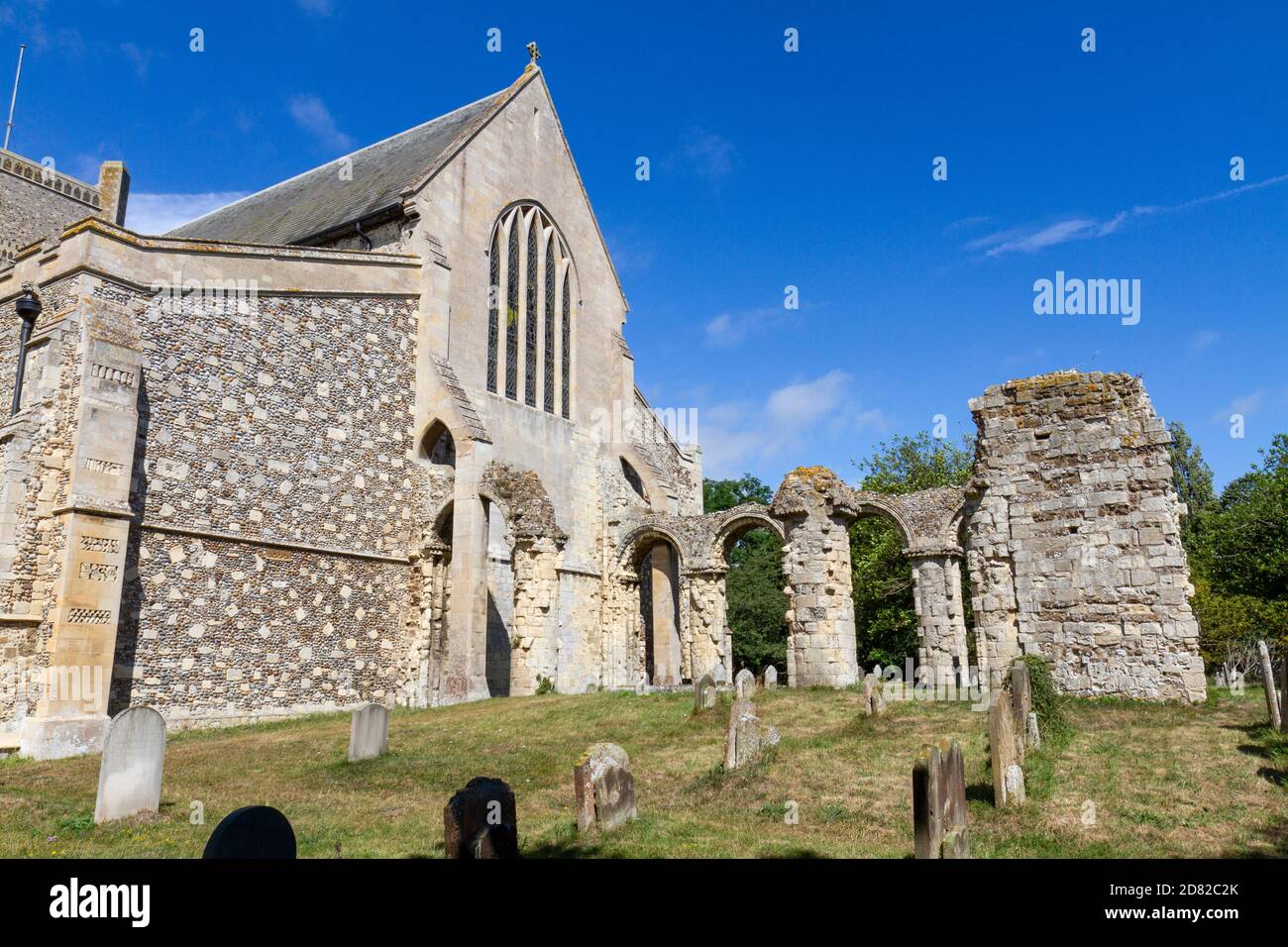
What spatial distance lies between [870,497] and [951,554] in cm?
269

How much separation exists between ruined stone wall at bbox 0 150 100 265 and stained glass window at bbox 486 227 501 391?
16628mm

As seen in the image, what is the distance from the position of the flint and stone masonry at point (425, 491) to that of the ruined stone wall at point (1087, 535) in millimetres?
37

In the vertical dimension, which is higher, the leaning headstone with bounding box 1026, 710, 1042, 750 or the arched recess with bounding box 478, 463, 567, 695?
the arched recess with bounding box 478, 463, 567, 695

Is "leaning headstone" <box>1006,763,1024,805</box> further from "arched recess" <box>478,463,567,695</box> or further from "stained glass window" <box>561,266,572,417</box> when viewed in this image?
"stained glass window" <box>561,266,572,417</box>

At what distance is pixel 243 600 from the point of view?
643 inches

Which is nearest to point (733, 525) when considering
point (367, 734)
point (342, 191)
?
point (367, 734)

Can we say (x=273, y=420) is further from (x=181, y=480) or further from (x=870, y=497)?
(x=870, y=497)

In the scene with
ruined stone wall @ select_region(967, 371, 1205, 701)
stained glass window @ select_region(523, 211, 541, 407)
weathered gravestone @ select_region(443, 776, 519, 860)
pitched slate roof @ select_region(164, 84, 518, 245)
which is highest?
pitched slate roof @ select_region(164, 84, 518, 245)

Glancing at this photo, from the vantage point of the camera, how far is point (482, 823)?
17.0ft

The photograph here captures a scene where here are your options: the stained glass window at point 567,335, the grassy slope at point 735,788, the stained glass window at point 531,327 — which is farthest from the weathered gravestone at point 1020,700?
the stained glass window at point 567,335

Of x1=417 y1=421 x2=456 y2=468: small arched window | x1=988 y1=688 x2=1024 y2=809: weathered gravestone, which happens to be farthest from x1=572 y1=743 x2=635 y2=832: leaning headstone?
x1=417 y1=421 x2=456 y2=468: small arched window

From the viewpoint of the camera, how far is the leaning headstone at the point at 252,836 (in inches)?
161

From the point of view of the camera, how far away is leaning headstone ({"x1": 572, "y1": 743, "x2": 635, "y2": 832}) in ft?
23.8
